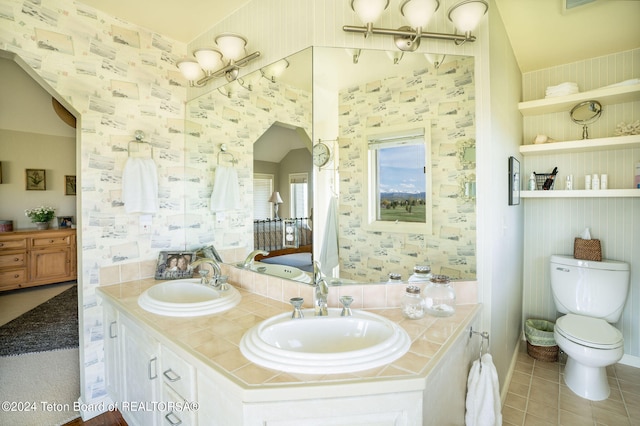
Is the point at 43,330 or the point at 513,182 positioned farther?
the point at 43,330

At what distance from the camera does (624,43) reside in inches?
93.5

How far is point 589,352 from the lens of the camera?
202 centimetres

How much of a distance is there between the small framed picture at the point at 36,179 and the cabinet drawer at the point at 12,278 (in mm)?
1325

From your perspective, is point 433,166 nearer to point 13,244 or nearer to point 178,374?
point 178,374

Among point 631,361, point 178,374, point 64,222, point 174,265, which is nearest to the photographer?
point 178,374

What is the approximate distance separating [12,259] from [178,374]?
508cm

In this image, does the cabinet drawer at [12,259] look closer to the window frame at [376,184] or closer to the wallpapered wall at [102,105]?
the wallpapered wall at [102,105]

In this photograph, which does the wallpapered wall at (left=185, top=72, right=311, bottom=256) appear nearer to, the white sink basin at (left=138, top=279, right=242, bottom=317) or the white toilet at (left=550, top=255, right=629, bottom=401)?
the white sink basin at (left=138, top=279, right=242, bottom=317)

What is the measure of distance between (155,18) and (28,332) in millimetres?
3424

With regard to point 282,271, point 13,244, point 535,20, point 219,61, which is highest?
point 535,20

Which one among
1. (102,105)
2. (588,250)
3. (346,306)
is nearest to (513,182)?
(588,250)

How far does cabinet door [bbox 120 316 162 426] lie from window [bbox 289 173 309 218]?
2.93 feet

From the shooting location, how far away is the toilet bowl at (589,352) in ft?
6.55

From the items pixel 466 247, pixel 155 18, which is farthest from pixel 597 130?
pixel 155 18
